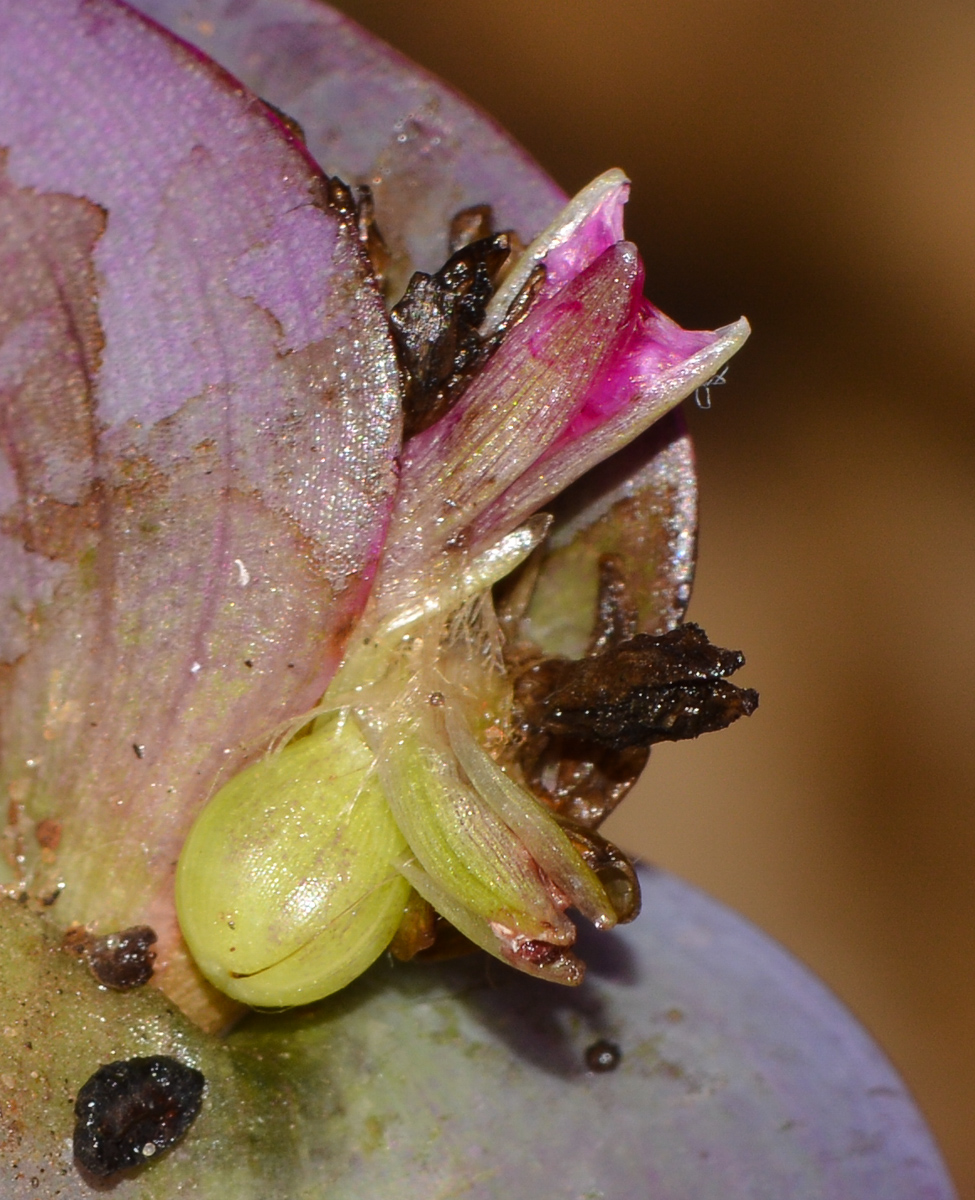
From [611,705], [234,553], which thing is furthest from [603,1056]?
[234,553]

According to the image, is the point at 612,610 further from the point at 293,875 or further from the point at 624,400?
the point at 293,875

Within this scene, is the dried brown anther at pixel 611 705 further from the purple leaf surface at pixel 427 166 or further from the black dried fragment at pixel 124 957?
the black dried fragment at pixel 124 957

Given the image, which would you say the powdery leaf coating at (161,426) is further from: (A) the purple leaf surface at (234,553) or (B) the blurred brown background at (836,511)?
(B) the blurred brown background at (836,511)

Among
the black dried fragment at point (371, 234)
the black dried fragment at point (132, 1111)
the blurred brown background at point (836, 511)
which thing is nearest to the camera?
the black dried fragment at point (132, 1111)

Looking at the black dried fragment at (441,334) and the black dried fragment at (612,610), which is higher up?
the black dried fragment at (441,334)

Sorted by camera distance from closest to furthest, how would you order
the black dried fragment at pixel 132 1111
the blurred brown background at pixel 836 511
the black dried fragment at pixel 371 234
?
the black dried fragment at pixel 132 1111 < the black dried fragment at pixel 371 234 < the blurred brown background at pixel 836 511

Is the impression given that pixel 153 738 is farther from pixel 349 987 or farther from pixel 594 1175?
pixel 594 1175

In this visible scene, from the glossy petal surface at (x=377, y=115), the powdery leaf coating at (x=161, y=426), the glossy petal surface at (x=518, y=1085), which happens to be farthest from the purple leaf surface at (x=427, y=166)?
the glossy petal surface at (x=518, y=1085)

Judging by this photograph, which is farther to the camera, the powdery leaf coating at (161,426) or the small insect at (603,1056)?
the small insect at (603,1056)

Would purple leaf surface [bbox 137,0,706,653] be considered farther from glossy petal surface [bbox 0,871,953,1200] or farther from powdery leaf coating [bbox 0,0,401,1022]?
glossy petal surface [bbox 0,871,953,1200]
